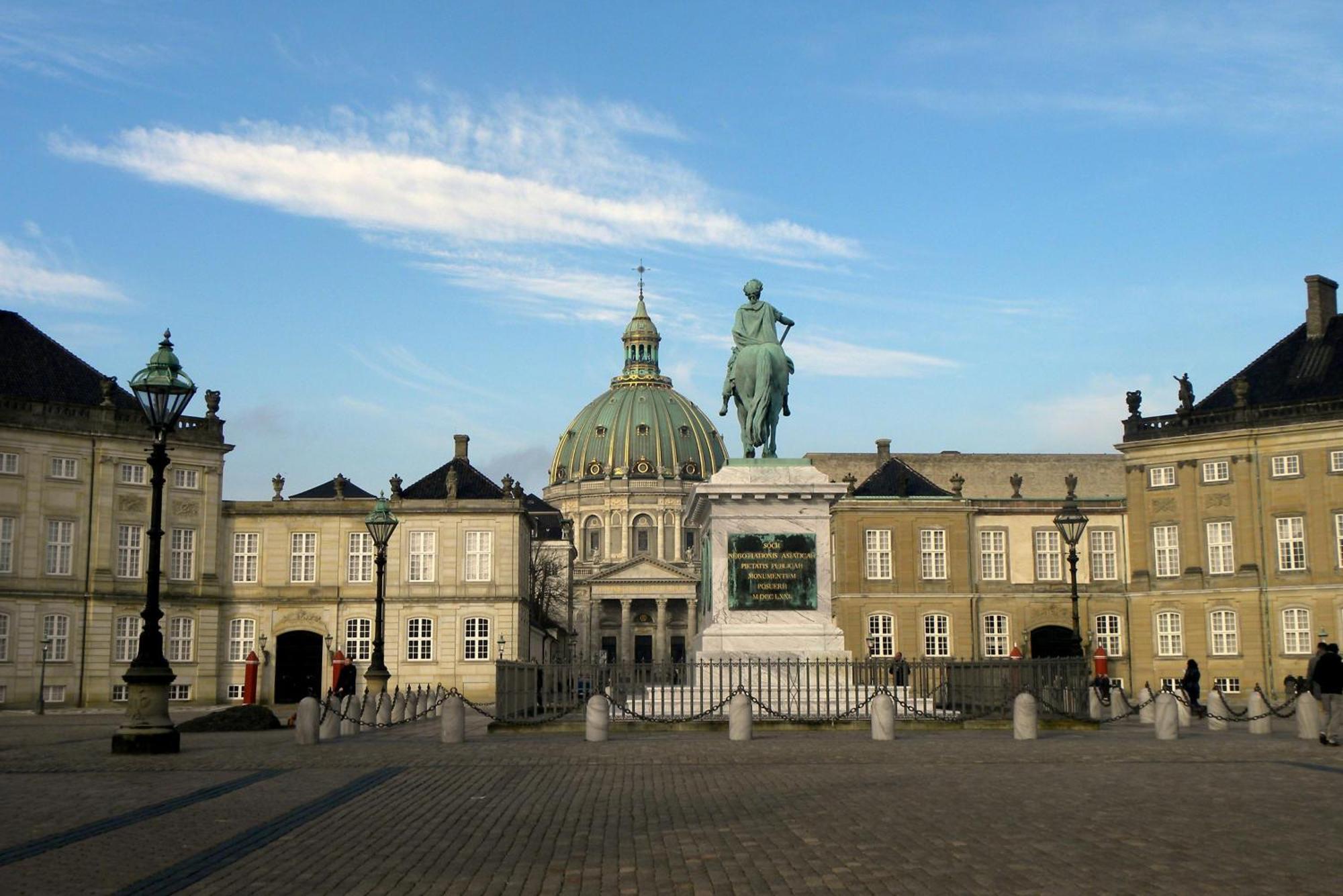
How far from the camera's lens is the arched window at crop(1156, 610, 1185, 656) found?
206 ft

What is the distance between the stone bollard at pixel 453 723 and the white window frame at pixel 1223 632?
43567 mm

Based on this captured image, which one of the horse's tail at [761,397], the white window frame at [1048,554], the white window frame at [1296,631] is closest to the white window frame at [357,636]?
the white window frame at [1048,554]

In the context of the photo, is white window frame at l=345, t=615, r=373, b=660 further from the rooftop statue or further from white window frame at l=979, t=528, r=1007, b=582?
the rooftop statue

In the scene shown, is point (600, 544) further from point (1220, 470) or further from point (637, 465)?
point (1220, 470)

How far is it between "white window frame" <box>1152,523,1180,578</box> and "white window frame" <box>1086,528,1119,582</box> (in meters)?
9.83

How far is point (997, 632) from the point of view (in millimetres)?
73312

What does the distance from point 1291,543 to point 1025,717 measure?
129 feet

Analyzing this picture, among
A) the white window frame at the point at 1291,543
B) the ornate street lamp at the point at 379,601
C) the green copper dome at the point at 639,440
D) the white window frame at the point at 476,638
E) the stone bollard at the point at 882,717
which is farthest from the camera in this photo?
the green copper dome at the point at 639,440

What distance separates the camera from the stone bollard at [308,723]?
25.8 metres

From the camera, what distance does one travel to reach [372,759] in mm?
22062

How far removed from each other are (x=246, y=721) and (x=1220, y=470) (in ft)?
138

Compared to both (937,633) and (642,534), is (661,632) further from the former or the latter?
(937,633)

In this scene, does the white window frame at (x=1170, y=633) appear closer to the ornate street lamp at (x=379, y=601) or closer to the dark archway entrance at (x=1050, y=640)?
the dark archway entrance at (x=1050, y=640)

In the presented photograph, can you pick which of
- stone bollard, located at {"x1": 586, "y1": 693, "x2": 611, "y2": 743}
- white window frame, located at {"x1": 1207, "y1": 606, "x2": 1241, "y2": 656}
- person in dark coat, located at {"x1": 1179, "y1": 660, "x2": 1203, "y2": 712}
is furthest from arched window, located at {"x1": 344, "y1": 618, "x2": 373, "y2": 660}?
stone bollard, located at {"x1": 586, "y1": 693, "x2": 611, "y2": 743}
